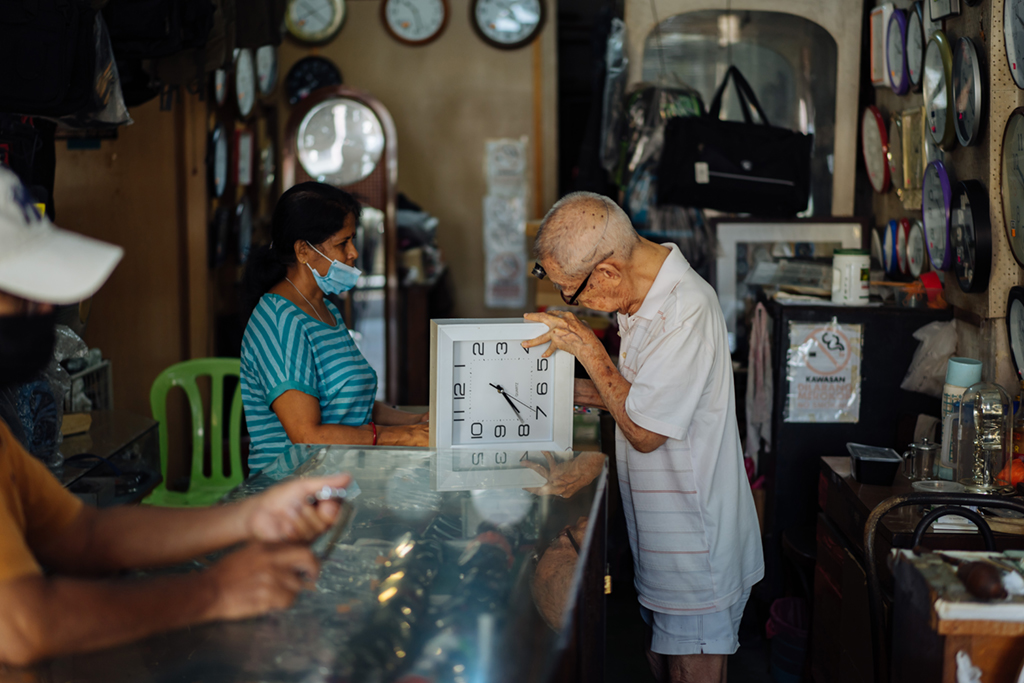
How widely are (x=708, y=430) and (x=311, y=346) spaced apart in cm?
108

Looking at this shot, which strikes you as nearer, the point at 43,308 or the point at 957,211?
the point at 43,308

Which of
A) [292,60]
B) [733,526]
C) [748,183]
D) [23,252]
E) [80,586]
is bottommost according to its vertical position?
[733,526]

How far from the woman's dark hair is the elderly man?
0.69 meters

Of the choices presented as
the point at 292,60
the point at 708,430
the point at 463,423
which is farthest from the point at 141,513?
the point at 292,60

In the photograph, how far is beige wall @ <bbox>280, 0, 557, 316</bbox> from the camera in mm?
6566

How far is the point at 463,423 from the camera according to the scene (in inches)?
88.3

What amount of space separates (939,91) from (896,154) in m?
0.65

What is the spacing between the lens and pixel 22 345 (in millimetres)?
1203

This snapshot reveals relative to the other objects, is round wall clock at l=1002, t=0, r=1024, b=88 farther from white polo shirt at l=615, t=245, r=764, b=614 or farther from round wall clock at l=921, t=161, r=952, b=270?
white polo shirt at l=615, t=245, r=764, b=614

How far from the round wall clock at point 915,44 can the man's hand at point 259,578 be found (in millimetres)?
3069

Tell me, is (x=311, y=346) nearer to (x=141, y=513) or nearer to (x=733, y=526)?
(x=141, y=513)

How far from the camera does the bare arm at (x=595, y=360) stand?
85.7 inches

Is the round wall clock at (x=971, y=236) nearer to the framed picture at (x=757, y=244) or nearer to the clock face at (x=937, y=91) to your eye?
the clock face at (x=937, y=91)

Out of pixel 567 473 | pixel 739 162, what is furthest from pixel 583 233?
pixel 739 162
